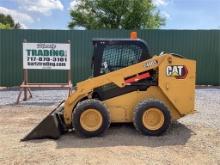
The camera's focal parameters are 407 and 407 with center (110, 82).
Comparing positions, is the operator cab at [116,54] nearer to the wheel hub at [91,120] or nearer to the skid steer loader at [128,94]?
the skid steer loader at [128,94]

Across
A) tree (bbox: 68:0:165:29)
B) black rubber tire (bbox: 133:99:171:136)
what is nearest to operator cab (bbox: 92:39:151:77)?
black rubber tire (bbox: 133:99:171:136)

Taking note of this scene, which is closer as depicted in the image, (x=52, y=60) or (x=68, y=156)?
(x=68, y=156)

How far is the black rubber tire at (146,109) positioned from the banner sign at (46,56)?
18.4 ft

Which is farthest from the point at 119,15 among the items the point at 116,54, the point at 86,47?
the point at 116,54

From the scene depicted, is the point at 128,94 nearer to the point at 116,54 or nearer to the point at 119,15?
the point at 116,54

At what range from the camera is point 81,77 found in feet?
52.1

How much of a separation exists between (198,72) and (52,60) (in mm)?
6526

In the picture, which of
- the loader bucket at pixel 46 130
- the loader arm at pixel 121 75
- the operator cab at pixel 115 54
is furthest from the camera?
the operator cab at pixel 115 54

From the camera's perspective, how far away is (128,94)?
7.45 meters

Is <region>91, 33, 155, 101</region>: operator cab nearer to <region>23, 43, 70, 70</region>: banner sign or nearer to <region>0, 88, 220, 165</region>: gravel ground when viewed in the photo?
<region>0, 88, 220, 165</region>: gravel ground

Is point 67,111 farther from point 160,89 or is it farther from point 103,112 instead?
point 160,89

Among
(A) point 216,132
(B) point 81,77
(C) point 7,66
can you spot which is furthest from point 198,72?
(A) point 216,132

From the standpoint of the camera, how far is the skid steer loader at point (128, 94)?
7086mm

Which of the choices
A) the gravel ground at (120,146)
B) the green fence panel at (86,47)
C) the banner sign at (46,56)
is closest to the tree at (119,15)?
the green fence panel at (86,47)
